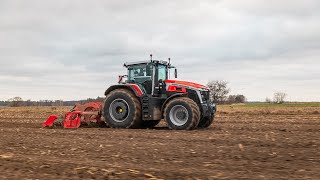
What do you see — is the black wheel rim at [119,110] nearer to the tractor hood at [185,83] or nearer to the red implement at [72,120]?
the red implement at [72,120]

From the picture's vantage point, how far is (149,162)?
21.8 ft

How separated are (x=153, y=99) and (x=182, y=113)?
4.88 ft

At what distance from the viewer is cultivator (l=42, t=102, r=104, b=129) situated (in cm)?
1530

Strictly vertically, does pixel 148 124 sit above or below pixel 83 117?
below

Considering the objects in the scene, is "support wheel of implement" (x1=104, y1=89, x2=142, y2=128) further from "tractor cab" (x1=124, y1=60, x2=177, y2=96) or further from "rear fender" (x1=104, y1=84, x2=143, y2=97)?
"tractor cab" (x1=124, y1=60, x2=177, y2=96)

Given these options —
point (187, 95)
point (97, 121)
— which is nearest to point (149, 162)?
point (187, 95)

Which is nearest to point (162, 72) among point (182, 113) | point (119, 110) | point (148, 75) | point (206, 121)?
point (148, 75)

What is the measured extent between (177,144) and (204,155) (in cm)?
175

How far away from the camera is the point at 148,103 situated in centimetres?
1438

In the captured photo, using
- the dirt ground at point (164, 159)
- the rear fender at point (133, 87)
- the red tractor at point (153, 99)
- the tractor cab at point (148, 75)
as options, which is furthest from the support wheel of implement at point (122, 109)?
the dirt ground at point (164, 159)

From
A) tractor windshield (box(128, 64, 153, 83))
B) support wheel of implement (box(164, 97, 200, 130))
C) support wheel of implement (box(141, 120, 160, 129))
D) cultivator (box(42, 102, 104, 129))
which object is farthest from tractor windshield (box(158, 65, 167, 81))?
cultivator (box(42, 102, 104, 129))

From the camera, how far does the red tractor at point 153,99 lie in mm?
13566

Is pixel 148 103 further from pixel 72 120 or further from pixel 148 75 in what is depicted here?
pixel 72 120

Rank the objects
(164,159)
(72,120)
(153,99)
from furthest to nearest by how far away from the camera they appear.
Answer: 1. (72,120)
2. (153,99)
3. (164,159)
